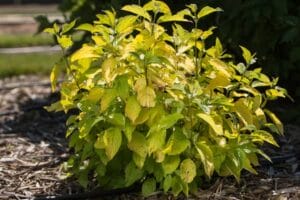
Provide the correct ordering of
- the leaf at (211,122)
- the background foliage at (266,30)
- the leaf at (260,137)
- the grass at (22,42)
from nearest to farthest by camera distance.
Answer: the leaf at (211,122) → the leaf at (260,137) → the background foliage at (266,30) → the grass at (22,42)

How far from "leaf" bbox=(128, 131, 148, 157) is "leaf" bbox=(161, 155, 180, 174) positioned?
102mm

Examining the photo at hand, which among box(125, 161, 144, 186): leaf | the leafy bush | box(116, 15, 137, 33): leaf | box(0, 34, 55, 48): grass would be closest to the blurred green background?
the leafy bush

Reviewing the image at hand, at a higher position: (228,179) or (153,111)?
(153,111)

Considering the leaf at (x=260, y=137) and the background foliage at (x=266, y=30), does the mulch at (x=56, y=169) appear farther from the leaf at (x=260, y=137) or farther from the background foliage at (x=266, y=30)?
the background foliage at (x=266, y=30)

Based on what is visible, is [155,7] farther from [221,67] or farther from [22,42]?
[22,42]

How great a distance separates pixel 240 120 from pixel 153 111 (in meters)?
0.52

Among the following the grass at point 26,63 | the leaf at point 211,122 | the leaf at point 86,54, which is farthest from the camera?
the grass at point 26,63

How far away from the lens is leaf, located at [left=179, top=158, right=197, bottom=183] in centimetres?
293

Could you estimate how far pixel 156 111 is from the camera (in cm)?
301

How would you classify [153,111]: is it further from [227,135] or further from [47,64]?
[47,64]

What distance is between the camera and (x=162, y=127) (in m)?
2.91

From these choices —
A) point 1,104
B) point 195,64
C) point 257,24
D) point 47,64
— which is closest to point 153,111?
point 195,64

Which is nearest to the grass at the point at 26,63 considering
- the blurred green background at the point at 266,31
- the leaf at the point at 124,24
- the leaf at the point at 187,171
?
the blurred green background at the point at 266,31

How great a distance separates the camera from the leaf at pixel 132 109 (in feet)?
9.60
